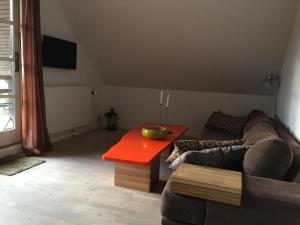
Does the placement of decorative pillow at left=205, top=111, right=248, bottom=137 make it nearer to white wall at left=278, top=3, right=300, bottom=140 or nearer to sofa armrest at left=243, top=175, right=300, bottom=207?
white wall at left=278, top=3, right=300, bottom=140

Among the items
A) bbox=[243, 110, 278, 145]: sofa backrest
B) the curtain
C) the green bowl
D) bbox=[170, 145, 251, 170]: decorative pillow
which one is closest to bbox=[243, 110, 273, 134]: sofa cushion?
bbox=[243, 110, 278, 145]: sofa backrest

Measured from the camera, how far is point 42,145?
379cm

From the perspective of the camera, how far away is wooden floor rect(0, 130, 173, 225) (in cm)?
217

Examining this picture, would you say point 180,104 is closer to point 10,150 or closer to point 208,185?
point 10,150

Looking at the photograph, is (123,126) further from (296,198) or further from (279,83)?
(296,198)

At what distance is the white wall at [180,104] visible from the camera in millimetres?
5062

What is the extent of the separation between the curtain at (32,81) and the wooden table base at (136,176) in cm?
148

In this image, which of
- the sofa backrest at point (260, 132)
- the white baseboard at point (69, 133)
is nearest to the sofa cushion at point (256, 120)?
the sofa backrest at point (260, 132)

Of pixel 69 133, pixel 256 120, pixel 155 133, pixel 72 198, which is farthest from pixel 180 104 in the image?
pixel 72 198

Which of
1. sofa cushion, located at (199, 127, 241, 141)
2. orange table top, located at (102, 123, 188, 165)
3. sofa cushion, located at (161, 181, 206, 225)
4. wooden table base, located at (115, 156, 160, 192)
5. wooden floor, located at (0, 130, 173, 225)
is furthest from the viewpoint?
sofa cushion, located at (199, 127, 241, 141)

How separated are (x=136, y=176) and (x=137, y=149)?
10.8 inches

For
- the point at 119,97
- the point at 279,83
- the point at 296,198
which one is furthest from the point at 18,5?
the point at 279,83

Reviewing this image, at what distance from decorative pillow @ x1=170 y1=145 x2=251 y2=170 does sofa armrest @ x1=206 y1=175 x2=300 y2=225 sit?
37 centimetres

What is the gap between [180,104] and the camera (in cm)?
543
